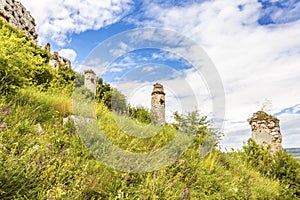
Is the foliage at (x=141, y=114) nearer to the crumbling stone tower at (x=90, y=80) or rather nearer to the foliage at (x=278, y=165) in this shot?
the crumbling stone tower at (x=90, y=80)

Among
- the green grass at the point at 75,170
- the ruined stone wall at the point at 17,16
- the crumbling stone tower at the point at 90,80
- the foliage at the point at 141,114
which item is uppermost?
the ruined stone wall at the point at 17,16

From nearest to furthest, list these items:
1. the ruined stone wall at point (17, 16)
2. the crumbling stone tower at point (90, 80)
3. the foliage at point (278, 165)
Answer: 1. the foliage at point (278, 165)
2. the crumbling stone tower at point (90, 80)
3. the ruined stone wall at point (17, 16)

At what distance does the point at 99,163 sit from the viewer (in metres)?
4.19

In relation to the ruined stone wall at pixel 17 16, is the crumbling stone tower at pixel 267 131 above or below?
below

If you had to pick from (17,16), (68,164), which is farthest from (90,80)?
(17,16)

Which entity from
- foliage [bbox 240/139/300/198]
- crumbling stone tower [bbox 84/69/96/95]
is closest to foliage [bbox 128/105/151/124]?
crumbling stone tower [bbox 84/69/96/95]

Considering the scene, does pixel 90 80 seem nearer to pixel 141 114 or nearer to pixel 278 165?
pixel 141 114

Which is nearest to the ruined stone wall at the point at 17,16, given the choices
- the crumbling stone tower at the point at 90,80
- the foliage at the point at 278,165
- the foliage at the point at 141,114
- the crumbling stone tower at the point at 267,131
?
the crumbling stone tower at the point at 90,80

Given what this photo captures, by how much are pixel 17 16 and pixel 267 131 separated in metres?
13.4

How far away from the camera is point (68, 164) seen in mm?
3805

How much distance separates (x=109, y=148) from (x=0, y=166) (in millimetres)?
1986

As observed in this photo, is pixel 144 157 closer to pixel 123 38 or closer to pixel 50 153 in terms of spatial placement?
pixel 50 153

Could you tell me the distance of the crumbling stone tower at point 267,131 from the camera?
1340 cm

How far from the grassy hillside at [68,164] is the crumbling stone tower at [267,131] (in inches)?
192
